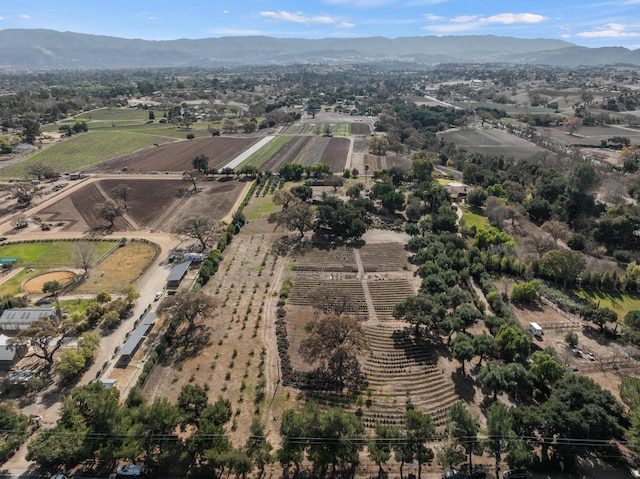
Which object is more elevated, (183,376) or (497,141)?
(497,141)

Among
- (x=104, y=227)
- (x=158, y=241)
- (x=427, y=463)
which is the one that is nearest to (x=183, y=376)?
(x=427, y=463)

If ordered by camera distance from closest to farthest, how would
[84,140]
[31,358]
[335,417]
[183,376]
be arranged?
[335,417] < [183,376] < [31,358] < [84,140]

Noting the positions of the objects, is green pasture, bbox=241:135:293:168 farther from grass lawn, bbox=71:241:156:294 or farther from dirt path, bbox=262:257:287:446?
dirt path, bbox=262:257:287:446

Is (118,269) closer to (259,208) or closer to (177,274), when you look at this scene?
(177,274)

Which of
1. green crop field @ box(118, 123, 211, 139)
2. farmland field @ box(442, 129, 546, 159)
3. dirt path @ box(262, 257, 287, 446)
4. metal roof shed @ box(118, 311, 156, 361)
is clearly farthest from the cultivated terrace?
green crop field @ box(118, 123, 211, 139)

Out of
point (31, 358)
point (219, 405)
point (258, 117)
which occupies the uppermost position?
point (258, 117)

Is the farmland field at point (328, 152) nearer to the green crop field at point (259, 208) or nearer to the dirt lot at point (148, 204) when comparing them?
the dirt lot at point (148, 204)

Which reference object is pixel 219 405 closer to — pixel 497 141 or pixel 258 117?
pixel 497 141
